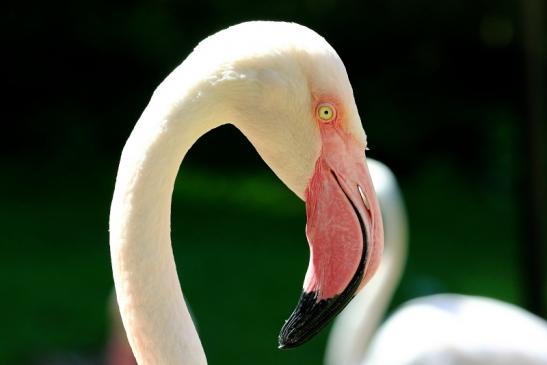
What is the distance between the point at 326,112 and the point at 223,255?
7804 millimetres

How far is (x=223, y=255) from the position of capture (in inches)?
380

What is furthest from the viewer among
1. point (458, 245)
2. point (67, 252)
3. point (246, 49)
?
point (458, 245)

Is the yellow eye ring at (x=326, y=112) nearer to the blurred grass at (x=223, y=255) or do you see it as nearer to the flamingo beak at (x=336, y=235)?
the flamingo beak at (x=336, y=235)

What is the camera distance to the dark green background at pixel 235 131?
10.7 meters

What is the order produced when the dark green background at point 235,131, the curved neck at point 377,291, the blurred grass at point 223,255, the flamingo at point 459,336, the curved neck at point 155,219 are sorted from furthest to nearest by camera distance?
1. the dark green background at point 235,131
2. the blurred grass at point 223,255
3. the curved neck at point 377,291
4. the flamingo at point 459,336
5. the curved neck at point 155,219

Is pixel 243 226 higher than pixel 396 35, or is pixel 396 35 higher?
pixel 396 35

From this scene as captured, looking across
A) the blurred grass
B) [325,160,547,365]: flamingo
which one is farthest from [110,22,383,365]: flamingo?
the blurred grass

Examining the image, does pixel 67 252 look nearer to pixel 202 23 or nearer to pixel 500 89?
pixel 202 23

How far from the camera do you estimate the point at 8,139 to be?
12164 mm

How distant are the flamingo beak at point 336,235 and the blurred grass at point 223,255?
5.42 m

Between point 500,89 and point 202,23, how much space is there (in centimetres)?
359

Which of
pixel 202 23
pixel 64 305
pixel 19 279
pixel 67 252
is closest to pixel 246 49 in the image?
pixel 64 305

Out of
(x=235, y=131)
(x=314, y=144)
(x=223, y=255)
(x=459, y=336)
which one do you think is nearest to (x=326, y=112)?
(x=314, y=144)

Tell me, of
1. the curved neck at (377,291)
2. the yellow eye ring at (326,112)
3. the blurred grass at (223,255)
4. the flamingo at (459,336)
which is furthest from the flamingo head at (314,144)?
the blurred grass at (223,255)
